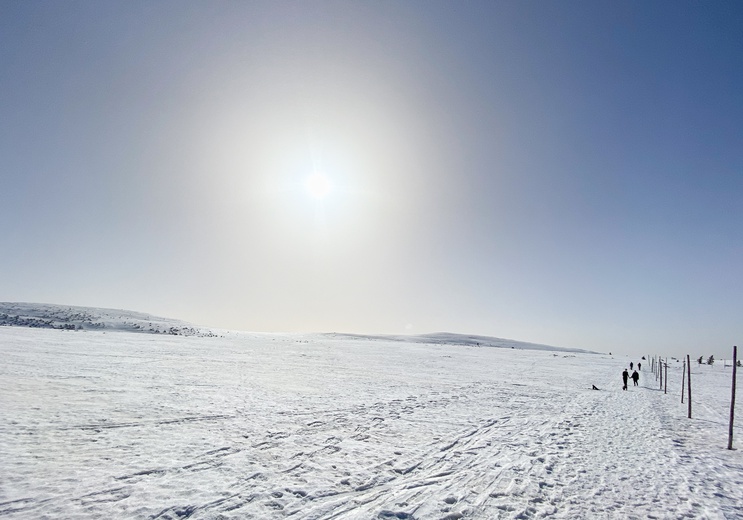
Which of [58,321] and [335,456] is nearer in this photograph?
[335,456]

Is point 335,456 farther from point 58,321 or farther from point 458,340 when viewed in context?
point 458,340

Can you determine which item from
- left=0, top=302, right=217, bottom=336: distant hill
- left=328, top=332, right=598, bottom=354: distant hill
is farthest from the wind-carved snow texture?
left=328, top=332, right=598, bottom=354: distant hill

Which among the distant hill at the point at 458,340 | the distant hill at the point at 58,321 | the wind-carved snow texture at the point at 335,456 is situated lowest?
the distant hill at the point at 458,340

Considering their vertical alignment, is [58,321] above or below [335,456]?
below

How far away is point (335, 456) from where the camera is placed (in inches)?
373

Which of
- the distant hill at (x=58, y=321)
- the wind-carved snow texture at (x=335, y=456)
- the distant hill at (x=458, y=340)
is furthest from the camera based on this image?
the distant hill at (x=458, y=340)

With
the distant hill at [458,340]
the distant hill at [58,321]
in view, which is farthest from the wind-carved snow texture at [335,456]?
the distant hill at [458,340]

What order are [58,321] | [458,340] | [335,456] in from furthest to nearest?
[458,340] < [58,321] < [335,456]

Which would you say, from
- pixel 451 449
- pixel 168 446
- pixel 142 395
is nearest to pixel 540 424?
pixel 451 449

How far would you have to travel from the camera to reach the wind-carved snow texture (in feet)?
22.2

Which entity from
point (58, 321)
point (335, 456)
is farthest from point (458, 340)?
point (335, 456)

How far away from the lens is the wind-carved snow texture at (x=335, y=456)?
6.77 meters

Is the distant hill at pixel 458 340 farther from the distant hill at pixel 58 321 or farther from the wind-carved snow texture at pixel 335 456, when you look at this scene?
the wind-carved snow texture at pixel 335 456

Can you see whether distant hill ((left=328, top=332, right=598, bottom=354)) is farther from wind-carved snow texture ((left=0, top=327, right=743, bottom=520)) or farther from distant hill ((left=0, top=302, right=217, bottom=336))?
wind-carved snow texture ((left=0, top=327, right=743, bottom=520))
